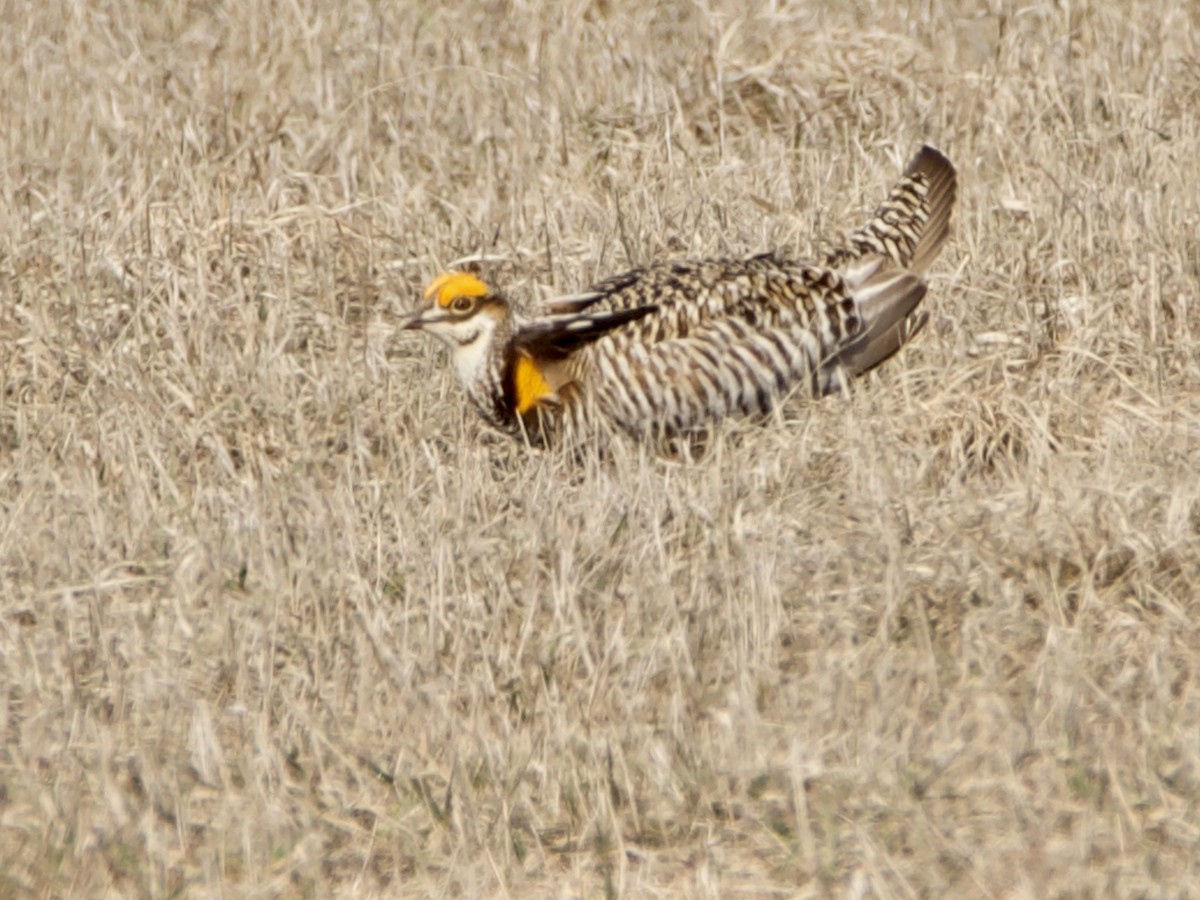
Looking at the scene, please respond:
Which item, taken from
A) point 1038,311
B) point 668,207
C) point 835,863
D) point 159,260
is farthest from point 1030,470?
point 159,260

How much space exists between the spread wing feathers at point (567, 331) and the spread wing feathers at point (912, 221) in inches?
35.7

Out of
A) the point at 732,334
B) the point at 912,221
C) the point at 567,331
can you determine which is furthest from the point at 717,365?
the point at 912,221

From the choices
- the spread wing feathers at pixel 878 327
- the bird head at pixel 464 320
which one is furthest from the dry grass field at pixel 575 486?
the bird head at pixel 464 320

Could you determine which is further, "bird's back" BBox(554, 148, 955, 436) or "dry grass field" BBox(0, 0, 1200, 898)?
"bird's back" BBox(554, 148, 955, 436)

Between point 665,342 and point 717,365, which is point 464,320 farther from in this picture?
point 717,365

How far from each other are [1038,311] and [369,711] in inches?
98.6

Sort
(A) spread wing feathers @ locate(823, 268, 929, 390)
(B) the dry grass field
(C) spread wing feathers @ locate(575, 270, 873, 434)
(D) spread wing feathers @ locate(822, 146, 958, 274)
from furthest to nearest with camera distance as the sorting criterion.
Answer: (D) spread wing feathers @ locate(822, 146, 958, 274) < (A) spread wing feathers @ locate(823, 268, 929, 390) < (C) spread wing feathers @ locate(575, 270, 873, 434) < (B) the dry grass field

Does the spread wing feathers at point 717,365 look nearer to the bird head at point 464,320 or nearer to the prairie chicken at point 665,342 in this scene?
the prairie chicken at point 665,342

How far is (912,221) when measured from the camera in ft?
18.8

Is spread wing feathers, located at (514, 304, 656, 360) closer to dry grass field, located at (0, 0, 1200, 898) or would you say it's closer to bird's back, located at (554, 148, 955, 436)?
bird's back, located at (554, 148, 955, 436)

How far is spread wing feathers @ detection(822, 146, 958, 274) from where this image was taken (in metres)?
5.67

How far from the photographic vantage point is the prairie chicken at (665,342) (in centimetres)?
498

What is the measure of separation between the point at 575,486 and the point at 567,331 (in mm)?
490

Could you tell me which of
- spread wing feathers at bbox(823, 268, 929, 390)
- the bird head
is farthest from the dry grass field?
the bird head
